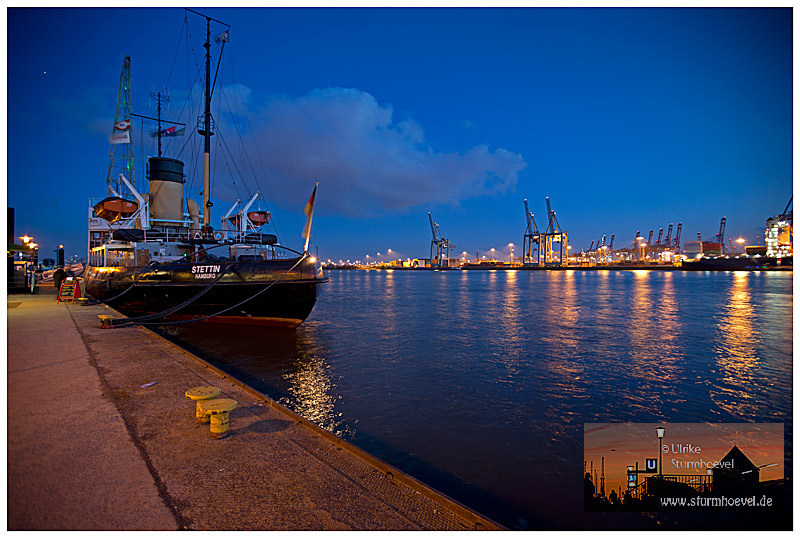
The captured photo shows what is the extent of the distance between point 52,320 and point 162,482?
13.1 meters

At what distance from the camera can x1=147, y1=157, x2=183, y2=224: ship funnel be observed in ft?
64.3

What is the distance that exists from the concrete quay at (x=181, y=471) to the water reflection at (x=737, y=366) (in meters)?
8.38

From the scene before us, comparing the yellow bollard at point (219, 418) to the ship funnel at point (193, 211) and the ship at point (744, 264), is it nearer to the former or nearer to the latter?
the ship funnel at point (193, 211)

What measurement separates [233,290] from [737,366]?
17.3m

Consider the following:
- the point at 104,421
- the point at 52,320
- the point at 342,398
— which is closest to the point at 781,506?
the point at 342,398

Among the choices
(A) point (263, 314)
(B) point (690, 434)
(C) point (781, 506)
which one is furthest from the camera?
(A) point (263, 314)

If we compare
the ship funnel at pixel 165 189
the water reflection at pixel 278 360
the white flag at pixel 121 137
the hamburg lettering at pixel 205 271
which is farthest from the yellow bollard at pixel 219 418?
the white flag at pixel 121 137

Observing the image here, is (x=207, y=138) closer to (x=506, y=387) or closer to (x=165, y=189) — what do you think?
(x=165, y=189)

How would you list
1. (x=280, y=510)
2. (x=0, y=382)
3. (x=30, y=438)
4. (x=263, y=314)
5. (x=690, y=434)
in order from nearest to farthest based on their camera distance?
(x=280, y=510), (x=30, y=438), (x=0, y=382), (x=690, y=434), (x=263, y=314)

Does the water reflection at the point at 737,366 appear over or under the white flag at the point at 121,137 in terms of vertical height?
under

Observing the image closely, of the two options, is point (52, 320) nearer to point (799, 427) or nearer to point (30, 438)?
point (30, 438)

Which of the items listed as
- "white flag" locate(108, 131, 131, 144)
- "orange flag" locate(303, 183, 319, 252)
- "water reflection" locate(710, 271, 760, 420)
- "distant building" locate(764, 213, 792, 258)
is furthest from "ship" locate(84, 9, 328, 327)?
"distant building" locate(764, 213, 792, 258)

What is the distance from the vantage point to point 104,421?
474cm

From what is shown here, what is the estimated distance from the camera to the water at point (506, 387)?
18.4ft
